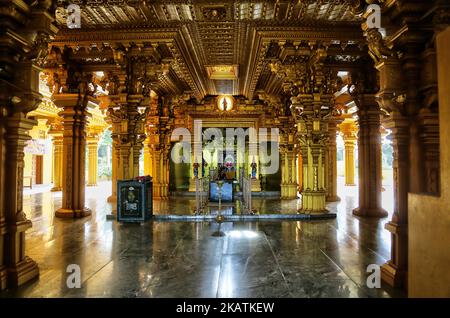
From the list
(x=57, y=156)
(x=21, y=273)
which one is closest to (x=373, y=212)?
(x=21, y=273)

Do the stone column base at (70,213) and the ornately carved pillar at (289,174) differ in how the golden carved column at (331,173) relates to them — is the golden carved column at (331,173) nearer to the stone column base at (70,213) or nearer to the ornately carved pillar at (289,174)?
the ornately carved pillar at (289,174)

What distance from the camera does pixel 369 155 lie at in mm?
8172

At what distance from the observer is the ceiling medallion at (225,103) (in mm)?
13281

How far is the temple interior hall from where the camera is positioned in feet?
9.94

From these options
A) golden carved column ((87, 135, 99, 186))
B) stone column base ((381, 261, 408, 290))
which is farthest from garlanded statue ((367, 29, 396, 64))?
golden carved column ((87, 135, 99, 186))

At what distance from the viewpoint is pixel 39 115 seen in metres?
14.0

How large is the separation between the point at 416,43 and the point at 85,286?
461cm

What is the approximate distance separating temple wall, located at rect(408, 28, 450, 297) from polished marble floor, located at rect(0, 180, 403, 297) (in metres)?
1.32

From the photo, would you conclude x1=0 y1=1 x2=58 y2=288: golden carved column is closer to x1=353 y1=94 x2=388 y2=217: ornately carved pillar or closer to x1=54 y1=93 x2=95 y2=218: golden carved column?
x1=54 y1=93 x2=95 y2=218: golden carved column

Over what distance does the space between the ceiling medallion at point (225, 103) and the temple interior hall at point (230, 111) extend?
7 centimetres

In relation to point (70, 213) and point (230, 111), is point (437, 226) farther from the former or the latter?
point (230, 111)

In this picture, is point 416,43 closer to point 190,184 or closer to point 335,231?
point 335,231

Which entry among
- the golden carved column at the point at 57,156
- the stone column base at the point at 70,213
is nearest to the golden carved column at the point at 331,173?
the stone column base at the point at 70,213

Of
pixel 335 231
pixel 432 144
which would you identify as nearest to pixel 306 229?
pixel 335 231
